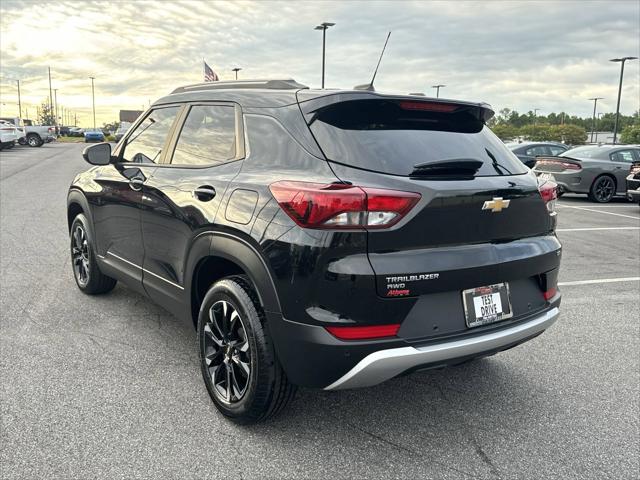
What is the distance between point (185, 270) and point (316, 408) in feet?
3.73

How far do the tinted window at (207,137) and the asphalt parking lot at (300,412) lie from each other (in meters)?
1.39

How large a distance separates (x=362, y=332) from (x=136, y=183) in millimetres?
2258

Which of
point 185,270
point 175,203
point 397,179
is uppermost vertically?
point 397,179

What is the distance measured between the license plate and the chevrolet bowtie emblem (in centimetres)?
39

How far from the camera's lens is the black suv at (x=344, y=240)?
250 centimetres

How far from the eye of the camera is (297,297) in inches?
100.0

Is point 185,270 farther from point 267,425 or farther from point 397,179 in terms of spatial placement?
point 397,179

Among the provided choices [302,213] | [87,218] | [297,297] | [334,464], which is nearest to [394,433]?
[334,464]

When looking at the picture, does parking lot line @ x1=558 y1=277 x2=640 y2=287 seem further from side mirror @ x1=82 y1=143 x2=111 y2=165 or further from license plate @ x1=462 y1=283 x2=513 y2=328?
side mirror @ x1=82 y1=143 x2=111 y2=165

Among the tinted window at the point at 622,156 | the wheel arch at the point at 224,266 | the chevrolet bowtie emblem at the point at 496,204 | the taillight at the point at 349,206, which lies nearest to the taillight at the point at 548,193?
the chevrolet bowtie emblem at the point at 496,204

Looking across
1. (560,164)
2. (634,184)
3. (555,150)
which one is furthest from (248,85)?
(555,150)

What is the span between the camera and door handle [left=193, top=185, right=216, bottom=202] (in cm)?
313

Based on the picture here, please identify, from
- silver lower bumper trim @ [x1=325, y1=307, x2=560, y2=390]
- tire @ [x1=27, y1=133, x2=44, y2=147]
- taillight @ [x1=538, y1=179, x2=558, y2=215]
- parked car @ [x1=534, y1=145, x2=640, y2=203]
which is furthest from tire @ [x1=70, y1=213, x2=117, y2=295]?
tire @ [x1=27, y1=133, x2=44, y2=147]

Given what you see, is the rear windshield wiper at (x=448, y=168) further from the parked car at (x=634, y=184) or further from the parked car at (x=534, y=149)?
the parked car at (x=534, y=149)
